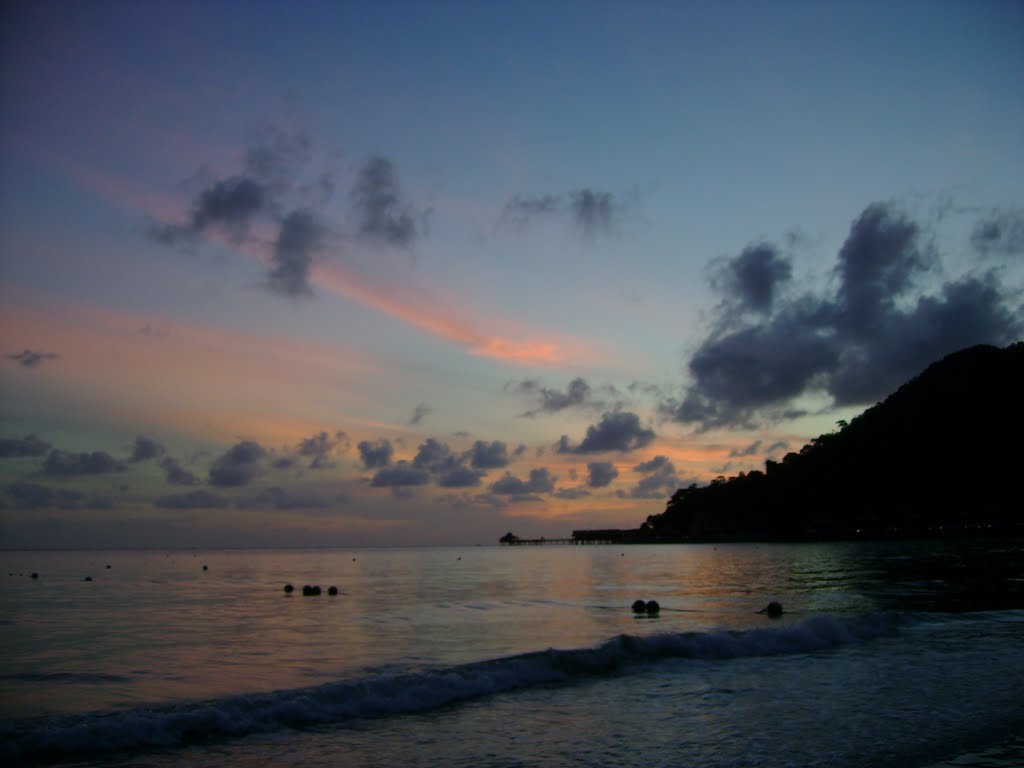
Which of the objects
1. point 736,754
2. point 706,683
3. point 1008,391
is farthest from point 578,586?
point 1008,391

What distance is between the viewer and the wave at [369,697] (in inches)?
653

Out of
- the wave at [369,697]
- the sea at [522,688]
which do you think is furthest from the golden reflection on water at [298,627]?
the wave at [369,697]

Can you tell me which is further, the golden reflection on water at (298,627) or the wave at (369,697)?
the golden reflection on water at (298,627)

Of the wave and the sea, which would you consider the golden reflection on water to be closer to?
the sea

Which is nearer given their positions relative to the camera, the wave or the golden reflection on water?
the wave

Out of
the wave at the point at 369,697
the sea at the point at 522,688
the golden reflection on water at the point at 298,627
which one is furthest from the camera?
the golden reflection on water at the point at 298,627

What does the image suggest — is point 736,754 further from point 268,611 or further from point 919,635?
point 268,611

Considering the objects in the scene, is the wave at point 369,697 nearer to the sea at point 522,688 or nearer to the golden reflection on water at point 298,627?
the sea at point 522,688

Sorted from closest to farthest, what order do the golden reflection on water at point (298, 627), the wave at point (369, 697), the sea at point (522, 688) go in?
the sea at point (522, 688) < the wave at point (369, 697) < the golden reflection on water at point (298, 627)

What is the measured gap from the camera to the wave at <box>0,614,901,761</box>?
16.6 metres

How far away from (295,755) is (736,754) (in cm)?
914

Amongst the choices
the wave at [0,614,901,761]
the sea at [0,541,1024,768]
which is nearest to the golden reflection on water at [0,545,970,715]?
the sea at [0,541,1024,768]

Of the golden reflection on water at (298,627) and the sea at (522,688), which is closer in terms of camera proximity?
the sea at (522,688)

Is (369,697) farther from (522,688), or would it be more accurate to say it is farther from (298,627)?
(298,627)
